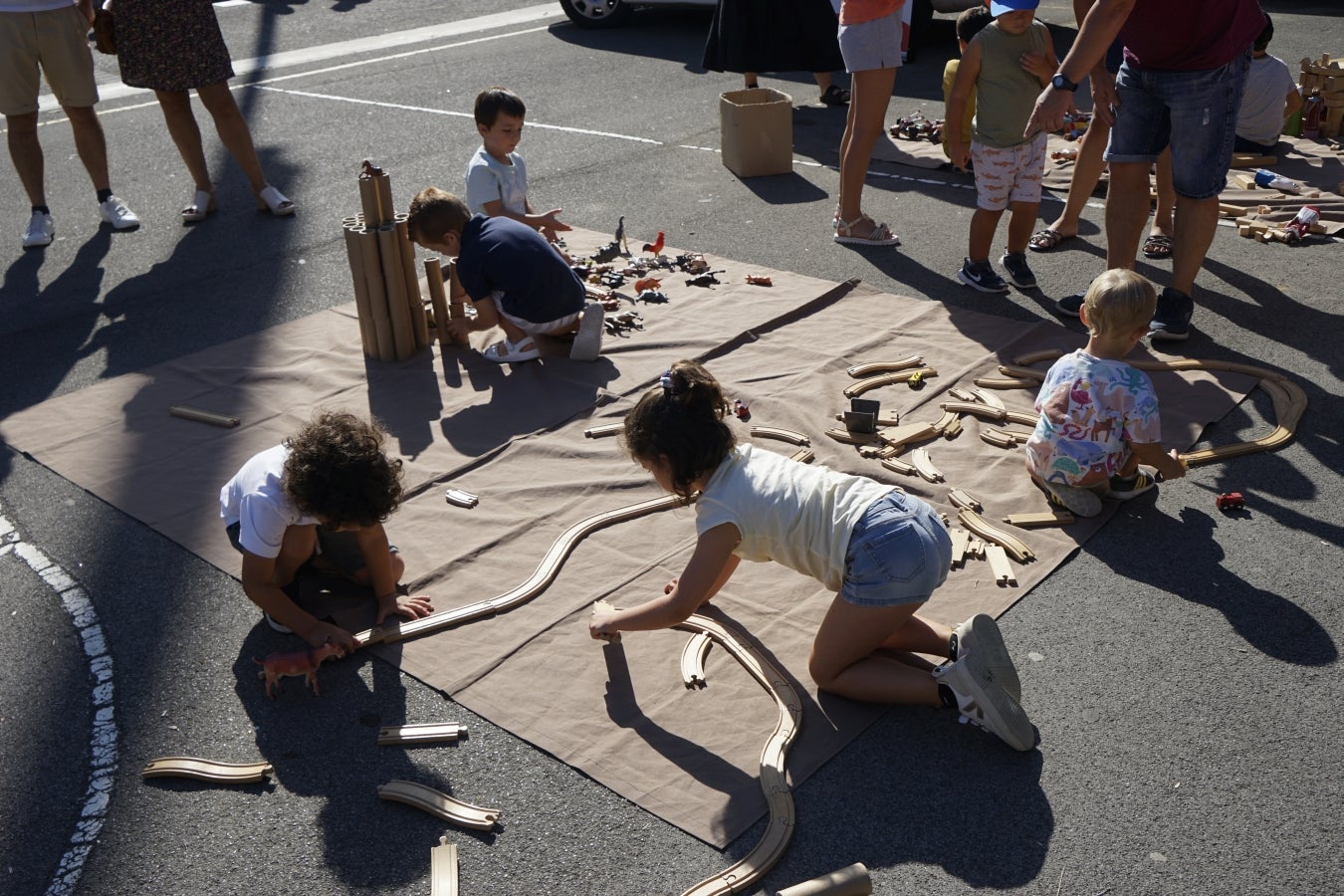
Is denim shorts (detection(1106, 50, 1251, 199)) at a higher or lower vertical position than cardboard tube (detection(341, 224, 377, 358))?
higher

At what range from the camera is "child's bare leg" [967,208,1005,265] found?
20.6 feet

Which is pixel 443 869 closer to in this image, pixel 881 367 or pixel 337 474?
pixel 337 474

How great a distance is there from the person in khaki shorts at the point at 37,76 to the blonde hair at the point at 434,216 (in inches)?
126

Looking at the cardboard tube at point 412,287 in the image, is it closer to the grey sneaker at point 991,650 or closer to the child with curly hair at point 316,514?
the child with curly hair at point 316,514

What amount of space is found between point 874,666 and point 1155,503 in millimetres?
1596

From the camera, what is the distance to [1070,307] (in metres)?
6.03

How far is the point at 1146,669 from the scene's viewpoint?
3.46 metres

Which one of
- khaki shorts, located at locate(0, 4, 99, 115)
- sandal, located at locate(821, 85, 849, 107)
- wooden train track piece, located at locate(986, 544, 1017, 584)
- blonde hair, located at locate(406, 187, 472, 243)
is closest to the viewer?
wooden train track piece, located at locate(986, 544, 1017, 584)

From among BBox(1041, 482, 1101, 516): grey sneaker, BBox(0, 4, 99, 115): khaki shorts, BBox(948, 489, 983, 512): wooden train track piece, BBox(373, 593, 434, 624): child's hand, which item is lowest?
BBox(373, 593, 434, 624): child's hand

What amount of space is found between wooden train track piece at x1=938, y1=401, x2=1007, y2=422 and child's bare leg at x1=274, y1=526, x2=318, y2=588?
2.81m

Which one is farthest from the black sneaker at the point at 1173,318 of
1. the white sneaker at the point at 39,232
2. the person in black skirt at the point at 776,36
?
the white sneaker at the point at 39,232

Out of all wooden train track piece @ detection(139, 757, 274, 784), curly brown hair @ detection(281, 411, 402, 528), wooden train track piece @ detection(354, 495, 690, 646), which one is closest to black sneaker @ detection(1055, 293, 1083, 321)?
wooden train track piece @ detection(354, 495, 690, 646)

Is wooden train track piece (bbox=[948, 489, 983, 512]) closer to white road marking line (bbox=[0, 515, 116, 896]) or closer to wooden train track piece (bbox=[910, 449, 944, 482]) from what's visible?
wooden train track piece (bbox=[910, 449, 944, 482])

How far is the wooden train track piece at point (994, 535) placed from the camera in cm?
403
